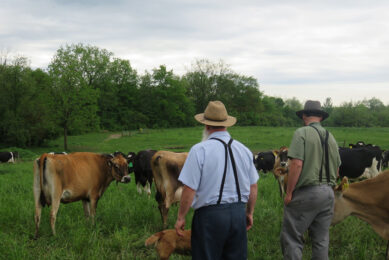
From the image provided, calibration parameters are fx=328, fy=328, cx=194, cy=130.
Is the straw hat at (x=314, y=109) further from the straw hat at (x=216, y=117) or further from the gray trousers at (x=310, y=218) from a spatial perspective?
the straw hat at (x=216, y=117)

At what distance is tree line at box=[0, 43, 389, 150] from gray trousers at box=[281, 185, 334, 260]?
29.0m

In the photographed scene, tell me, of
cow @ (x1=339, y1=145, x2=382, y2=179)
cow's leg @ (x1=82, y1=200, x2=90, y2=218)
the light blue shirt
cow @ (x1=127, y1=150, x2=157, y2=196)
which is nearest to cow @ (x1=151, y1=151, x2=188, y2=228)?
cow's leg @ (x1=82, y1=200, x2=90, y2=218)

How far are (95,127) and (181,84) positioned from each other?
31.6 metres

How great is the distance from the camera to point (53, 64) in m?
33.3

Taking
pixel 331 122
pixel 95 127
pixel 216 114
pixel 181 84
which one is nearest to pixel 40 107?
pixel 95 127

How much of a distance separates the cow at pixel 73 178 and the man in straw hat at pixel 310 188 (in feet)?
12.8

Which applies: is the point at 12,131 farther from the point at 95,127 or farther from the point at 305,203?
the point at 305,203

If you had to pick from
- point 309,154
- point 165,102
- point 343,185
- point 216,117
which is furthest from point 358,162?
point 165,102

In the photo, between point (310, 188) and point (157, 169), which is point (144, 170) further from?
point (310, 188)

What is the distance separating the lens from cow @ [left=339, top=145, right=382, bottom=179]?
1022 cm

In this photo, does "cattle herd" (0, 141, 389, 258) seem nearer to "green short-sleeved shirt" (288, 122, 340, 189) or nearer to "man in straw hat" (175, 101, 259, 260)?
"green short-sleeved shirt" (288, 122, 340, 189)

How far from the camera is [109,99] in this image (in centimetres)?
5706

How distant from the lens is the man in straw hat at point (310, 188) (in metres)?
4.00

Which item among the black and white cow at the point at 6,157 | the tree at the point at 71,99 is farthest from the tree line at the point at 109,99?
the black and white cow at the point at 6,157
